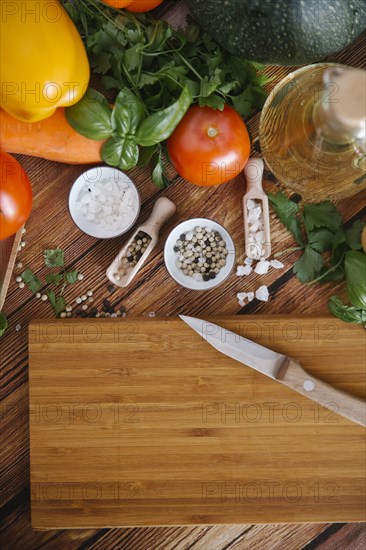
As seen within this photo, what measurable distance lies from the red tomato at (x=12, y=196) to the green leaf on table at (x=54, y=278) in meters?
0.11

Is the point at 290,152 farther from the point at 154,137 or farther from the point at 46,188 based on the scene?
the point at 46,188

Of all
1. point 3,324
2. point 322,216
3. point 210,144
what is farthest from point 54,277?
point 322,216

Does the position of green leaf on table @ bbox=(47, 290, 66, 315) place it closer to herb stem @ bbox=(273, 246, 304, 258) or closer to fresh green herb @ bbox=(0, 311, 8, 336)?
fresh green herb @ bbox=(0, 311, 8, 336)

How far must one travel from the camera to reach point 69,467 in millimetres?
921

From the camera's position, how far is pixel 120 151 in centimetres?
84

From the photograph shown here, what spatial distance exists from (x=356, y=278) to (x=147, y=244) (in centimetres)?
31

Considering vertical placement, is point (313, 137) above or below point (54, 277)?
above

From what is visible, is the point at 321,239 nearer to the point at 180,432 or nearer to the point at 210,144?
the point at 210,144

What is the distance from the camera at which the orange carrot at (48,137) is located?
2.81ft

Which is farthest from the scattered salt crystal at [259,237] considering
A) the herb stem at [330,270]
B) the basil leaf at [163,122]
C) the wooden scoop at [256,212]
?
the basil leaf at [163,122]

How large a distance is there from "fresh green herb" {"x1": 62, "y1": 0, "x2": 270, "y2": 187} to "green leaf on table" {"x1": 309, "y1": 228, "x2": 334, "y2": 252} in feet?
0.69

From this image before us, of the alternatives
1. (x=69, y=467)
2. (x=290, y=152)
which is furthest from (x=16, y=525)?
(x=290, y=152)

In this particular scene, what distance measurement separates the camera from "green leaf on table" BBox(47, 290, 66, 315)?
0.94m

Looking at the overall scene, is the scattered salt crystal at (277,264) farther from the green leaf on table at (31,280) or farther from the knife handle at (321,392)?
the green leaf on table at (31,280)
